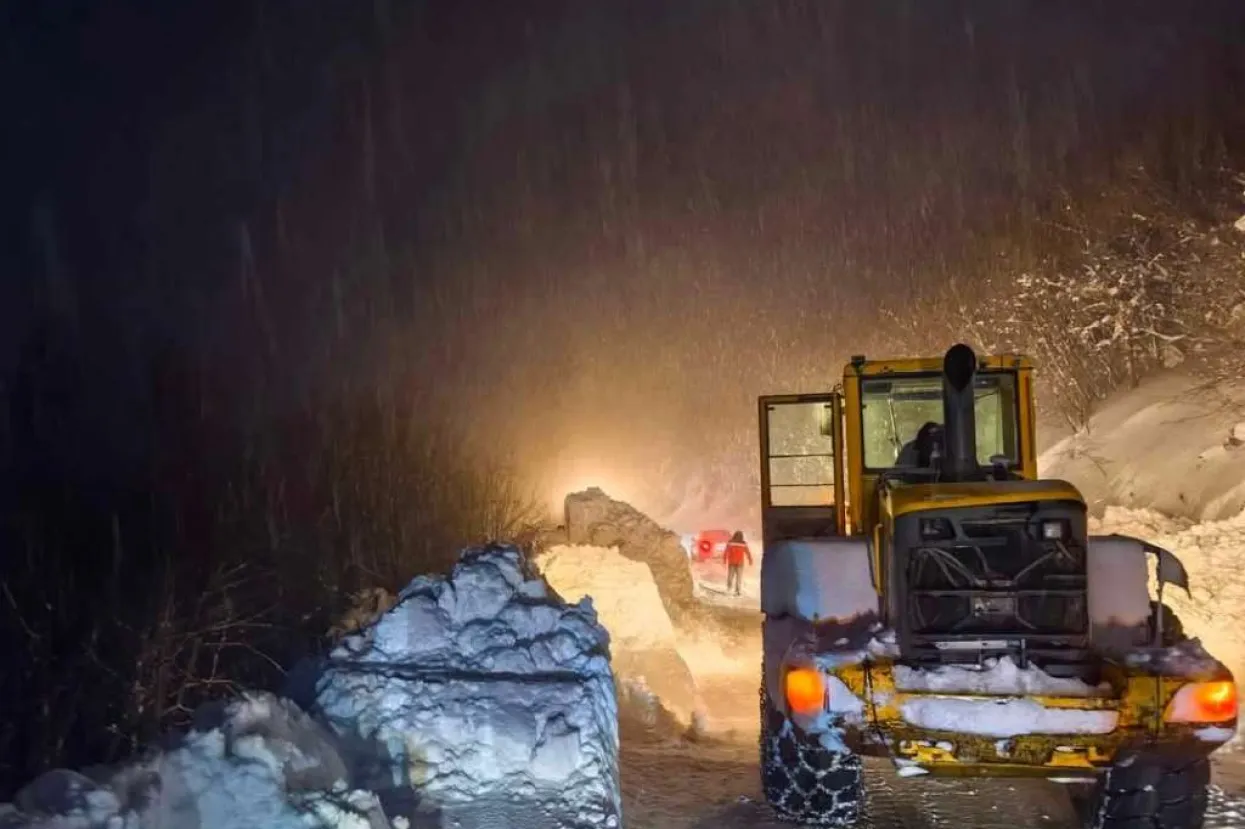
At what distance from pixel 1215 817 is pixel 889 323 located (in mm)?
30375

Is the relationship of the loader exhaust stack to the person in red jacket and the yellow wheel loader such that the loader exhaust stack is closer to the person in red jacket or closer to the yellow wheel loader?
the yellow wheel loader

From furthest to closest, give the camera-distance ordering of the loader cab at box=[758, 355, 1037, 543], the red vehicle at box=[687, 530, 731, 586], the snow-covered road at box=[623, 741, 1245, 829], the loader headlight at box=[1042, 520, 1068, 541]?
the red vehicle at box=[687, 530, 731, 586]
the loader cab at box=[758, 355, 1037, 543]
the snow-covered road at box=[623, 741, 1245, 829]
the loader headlight at box=[1042, 520, 1068, 541]

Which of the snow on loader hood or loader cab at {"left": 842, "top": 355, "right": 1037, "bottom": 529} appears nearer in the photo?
the snow on loader hood

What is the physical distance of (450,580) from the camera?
8570 millimetres

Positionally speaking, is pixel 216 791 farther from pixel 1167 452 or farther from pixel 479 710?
pixel 1167 452

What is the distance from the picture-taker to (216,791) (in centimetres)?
473

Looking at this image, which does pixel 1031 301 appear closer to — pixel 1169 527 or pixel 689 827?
pixel 1169 527

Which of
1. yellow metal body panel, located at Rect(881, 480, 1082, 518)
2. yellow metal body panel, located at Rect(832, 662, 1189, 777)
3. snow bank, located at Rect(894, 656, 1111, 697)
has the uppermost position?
yellow metal body panel, located at Rect(881, 480, 1082, 518)

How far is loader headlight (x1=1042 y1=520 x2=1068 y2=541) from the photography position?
6.17m

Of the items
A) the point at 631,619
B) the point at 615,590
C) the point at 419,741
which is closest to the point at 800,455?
the point at 419,741

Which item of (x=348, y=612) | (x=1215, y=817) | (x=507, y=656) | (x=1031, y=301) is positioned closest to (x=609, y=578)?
(x=348, y=612)

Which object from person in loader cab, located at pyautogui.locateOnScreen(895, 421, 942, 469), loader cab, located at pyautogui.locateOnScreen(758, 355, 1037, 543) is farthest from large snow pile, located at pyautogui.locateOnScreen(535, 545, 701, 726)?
person in loader cab, located at pyautogui.locateOnScreen(895, 421, 942, 469)

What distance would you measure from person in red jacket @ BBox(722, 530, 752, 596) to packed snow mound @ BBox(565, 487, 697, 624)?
5.69 meters

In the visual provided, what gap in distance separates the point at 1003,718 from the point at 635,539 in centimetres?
1696
